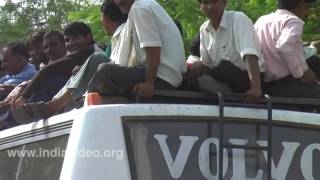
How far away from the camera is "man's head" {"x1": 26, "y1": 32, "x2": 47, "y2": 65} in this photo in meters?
7.38

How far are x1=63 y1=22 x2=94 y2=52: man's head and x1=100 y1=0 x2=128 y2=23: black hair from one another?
0.69 metres

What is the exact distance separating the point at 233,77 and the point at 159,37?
0.45 m

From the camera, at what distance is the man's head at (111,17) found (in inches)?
197

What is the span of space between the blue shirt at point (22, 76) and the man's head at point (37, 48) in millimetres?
339

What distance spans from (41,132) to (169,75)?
801mm

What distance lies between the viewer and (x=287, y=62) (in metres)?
4.55

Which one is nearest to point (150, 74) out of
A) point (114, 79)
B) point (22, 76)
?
point (114, 79)

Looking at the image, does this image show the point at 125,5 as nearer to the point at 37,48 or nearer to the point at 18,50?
A: the point at 18,50

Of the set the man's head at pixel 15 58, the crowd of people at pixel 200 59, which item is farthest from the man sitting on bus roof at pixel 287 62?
the man's head at pixel 15 58

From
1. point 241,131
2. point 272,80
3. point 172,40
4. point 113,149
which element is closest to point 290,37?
point 272,80

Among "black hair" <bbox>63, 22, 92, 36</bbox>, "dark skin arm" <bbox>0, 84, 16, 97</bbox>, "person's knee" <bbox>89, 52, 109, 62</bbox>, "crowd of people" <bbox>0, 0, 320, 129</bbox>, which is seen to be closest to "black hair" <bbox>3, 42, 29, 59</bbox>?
"dark skin arm" <bbox>0, 84, 16, 97</bbox>

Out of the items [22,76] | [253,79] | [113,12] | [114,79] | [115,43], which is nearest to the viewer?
[114,79]

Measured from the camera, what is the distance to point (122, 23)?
16.2 feet

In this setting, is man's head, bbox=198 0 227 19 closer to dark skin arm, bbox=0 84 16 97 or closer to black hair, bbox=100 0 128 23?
black hair, bbox=100 0 128 23
